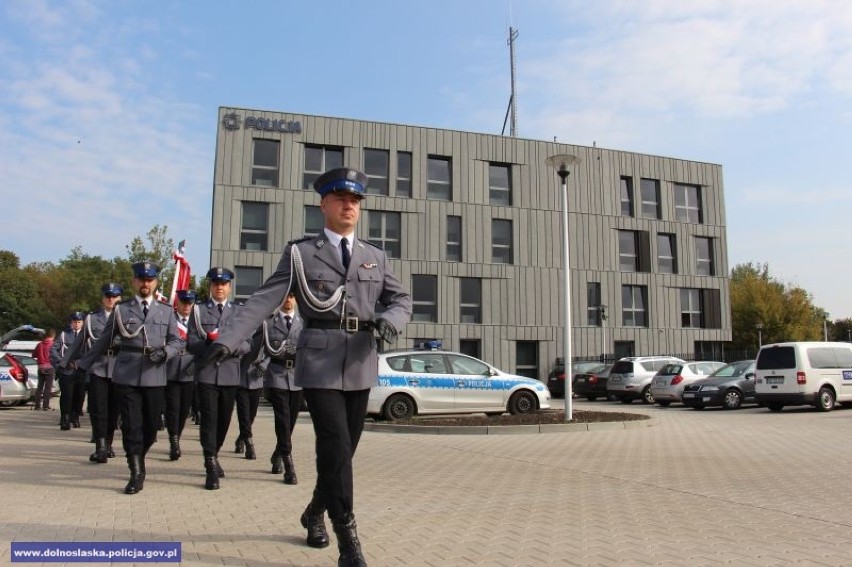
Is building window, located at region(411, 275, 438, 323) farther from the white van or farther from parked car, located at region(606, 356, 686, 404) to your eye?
the white van

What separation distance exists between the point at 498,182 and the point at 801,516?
99.0 feet

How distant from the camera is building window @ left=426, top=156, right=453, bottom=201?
3403 cm

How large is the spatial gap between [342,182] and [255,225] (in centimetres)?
2779

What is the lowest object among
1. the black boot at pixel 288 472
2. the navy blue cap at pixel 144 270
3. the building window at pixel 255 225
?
the black boot at pixel 288 472

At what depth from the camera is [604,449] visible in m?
10.8

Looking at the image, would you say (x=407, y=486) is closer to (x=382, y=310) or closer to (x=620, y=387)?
(x=382, y=310)

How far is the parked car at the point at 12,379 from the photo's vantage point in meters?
18.7

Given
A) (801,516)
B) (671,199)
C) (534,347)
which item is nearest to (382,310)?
(801,516)

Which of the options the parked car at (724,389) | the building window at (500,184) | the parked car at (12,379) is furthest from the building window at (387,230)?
the parked car at (12,379)

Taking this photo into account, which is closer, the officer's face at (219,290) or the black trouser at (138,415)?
the black trouser at (138,415)

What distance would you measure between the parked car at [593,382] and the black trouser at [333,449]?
75.5ft

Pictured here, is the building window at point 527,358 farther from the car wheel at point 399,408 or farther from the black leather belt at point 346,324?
the black leather belt at point 346,324

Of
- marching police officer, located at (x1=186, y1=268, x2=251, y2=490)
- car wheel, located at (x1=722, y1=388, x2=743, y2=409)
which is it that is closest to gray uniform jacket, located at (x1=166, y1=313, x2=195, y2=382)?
marching police officer, located at (x1=186, y1=268, x2=251, y2=490)

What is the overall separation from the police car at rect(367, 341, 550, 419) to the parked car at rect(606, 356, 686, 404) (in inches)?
347
